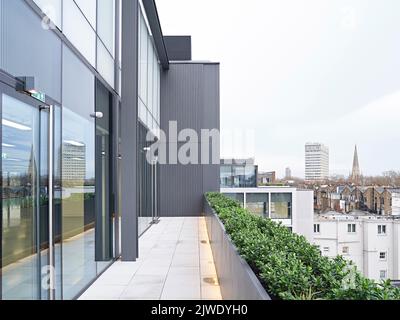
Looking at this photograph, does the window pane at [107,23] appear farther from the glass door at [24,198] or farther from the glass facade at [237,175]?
the glass facade at [237,175]

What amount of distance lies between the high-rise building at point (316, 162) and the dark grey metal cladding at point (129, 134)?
2.99 m

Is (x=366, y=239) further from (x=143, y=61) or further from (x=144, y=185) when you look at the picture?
(x=143, y=61)

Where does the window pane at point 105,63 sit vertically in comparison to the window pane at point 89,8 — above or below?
below

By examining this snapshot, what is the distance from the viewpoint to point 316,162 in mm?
4363

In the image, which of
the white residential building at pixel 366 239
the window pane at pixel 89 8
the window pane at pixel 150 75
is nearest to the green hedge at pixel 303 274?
the white residential building at pixel 366 239

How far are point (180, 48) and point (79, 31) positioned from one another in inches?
420

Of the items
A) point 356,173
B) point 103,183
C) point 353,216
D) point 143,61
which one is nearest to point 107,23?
point 103,183

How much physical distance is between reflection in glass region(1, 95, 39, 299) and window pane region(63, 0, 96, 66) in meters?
1.36

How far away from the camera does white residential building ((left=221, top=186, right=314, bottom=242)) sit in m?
4.85

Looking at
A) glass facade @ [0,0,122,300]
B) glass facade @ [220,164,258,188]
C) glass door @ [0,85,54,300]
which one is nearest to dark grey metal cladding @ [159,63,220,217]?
glass facade @ [220,164,258,188]

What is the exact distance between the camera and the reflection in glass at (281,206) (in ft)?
20.7

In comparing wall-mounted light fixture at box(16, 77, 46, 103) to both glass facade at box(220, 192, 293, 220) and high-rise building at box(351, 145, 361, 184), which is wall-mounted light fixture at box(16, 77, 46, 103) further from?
glass facade at box(220, 192, 293, 220)

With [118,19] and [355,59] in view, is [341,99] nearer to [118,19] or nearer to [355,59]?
[355,59]

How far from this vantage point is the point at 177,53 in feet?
47.0
